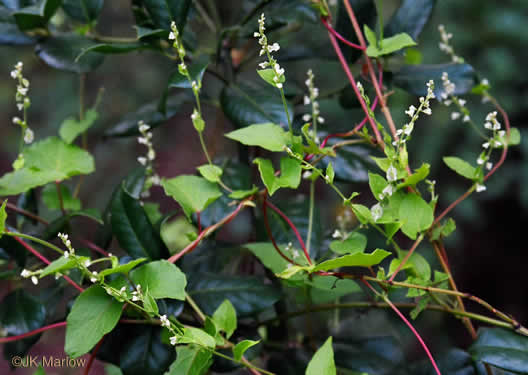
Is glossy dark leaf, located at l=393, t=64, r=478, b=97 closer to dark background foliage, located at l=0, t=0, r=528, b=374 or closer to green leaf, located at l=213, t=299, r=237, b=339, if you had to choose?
green leaf, located at l=213, t=299, r=237, b=339

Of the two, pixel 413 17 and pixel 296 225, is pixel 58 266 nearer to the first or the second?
pixel 296 225

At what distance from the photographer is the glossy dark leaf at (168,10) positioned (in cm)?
62

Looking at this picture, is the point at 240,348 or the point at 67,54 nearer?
the point at 240,348

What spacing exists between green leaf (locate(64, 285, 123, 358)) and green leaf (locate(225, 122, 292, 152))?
21cm

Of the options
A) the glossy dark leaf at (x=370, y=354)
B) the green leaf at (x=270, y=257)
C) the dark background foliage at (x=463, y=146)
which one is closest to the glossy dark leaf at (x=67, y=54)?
the green leaf at (x=270, y=257)

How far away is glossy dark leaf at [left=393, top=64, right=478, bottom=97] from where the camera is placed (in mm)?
715

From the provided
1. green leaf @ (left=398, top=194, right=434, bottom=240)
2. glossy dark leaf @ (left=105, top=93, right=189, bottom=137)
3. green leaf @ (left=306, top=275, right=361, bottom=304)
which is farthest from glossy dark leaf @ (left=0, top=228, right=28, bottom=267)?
green leaf @ (left=398, top=194, right=434, bottom=240)

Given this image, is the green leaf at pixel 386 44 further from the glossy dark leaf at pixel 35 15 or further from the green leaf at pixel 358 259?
the glossy dark leaf at pixel 35 15

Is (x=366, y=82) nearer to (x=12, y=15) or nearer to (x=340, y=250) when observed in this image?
(x=340, y=250)

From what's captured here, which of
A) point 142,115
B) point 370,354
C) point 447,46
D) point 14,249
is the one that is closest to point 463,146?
point 447,46

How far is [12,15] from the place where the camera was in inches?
26.2

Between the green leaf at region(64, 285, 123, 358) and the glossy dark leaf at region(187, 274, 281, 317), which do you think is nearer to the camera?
the green leaf at region(64, 285, 123, 358)

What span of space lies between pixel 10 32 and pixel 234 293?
1.61 ft

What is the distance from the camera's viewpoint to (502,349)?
0.55 meters
